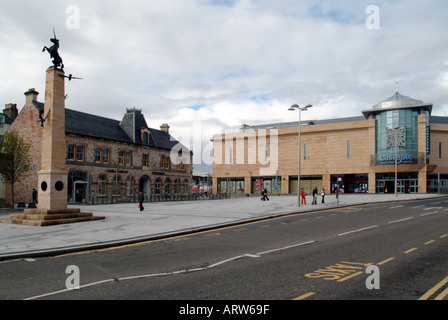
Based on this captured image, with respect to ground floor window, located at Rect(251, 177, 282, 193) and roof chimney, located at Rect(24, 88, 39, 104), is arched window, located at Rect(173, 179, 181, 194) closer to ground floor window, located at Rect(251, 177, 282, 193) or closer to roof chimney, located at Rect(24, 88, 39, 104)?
ground floor window, located at Rect(251, 177, 282, 193)

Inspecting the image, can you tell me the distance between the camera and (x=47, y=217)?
17594 millimetres

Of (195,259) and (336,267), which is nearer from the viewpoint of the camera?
(336,267)

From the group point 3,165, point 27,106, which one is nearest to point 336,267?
point 3,165

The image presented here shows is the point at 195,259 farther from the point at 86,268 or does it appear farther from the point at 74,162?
the point at 74,162

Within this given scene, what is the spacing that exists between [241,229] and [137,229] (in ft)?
15.6

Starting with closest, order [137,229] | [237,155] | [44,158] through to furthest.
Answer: [137,229] → [44,158] → [237,155]

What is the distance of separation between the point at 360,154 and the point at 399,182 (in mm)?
8155

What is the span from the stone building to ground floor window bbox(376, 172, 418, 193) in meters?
34.4

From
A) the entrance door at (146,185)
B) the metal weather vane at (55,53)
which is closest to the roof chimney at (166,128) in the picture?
the entrance door at (146,185)

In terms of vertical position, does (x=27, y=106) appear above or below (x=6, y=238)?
above

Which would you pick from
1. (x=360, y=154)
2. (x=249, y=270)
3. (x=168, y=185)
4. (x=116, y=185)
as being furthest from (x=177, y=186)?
(x=249, y=270)

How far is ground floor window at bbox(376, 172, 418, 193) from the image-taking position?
58850 millimetres
